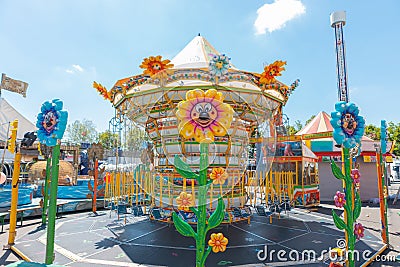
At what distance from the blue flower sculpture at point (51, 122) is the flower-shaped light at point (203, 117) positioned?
193 centimetres

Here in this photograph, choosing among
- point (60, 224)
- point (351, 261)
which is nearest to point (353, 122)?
point (351, 261)

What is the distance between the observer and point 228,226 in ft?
23.4

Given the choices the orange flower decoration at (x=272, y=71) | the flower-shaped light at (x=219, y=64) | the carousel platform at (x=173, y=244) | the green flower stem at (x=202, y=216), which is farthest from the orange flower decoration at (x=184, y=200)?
the orange flower decoration at (x=272, y=71)

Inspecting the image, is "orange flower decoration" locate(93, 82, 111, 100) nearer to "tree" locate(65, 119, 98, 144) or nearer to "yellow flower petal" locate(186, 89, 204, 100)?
"yellow flower petal" locate(186, 89, 204, 100)

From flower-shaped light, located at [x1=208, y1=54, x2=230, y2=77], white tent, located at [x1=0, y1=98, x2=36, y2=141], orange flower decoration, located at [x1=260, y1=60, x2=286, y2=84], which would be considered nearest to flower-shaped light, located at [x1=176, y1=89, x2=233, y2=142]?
flower-shaped light, located at [x1=208, y1=54, x2=230, y2=77]

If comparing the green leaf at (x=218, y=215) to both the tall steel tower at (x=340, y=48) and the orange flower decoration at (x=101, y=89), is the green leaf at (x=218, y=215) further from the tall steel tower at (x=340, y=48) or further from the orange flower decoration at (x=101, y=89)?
the tall steel tower at (x=340, y=48)

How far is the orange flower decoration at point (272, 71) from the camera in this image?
5.80m

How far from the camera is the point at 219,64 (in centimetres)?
476

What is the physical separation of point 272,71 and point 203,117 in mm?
3716

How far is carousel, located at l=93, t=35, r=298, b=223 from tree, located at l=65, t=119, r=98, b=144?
132ft

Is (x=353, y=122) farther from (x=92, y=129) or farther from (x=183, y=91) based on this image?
(x=92, y=129)

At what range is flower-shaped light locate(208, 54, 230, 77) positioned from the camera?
15.5 feet

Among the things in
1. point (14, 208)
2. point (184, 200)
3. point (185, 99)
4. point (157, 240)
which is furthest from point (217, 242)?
point (14, 208)

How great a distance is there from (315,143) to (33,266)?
14.9 meters
